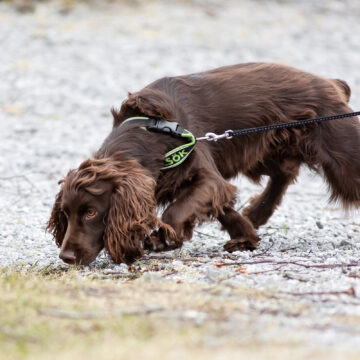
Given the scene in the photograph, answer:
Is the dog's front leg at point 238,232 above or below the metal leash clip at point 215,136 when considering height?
below

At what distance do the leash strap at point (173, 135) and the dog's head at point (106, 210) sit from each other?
19 cm

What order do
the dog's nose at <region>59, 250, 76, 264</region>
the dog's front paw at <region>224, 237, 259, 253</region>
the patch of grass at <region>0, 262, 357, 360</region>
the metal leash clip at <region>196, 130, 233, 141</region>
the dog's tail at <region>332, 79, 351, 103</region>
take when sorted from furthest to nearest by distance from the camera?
the dog's tail at <region>332, 79, 351, 103</region> < the dog's front paw at <region>224, 237, 259, 253</region> < the metal leash clip at <region>196, 130, 233, 141</region> < the dog's nose at <region>59, 250, 76, 264</region> < the patch of grass at <region>0, 262, 357, 360</region>

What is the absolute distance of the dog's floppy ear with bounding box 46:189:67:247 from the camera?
4344 mm

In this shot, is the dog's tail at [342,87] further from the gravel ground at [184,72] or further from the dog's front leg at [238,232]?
the dog's front leg at [238,232]

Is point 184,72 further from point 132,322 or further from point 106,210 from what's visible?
point 132,322

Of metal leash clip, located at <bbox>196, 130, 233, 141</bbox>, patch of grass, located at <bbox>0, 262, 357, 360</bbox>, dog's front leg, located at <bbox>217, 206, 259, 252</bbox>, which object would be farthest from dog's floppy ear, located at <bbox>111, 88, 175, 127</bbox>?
patch of grass, located at <bbox>0, 262, 357, 360</bbox>

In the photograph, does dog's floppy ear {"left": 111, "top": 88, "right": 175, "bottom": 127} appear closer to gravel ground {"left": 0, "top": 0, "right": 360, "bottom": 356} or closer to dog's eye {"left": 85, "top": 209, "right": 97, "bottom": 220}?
dog's eye {"left": 85, "top": 209, "right": 97, "bottom": 220}

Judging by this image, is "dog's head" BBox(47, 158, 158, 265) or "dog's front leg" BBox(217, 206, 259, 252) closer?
"dog's head" BBox(47, 158, 158, 265)

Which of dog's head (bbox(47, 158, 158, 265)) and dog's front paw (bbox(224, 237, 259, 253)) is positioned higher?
dog's head (bbox(47, 158, 158, 265))

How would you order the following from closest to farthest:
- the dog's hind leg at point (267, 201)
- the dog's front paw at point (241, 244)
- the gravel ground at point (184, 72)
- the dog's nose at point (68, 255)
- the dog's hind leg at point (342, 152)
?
the gravel ground at point (184, 72) → the dog's nose at point (68, 255) → the dog's hind leg at point (342, 152) → the dog's front paw at point (241, 244) → the dog's hind leg at point (267, 201)

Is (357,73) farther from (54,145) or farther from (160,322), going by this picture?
(160,322)

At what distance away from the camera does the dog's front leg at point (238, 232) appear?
4633 mm

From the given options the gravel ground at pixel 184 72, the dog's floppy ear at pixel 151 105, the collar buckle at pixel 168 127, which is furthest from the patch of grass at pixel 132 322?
the dog's floppy ear at pixel 151 105

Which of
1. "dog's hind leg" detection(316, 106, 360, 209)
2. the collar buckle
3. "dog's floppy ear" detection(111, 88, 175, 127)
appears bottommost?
"dog's hind leg" detection(316, 106, 360, 209)
